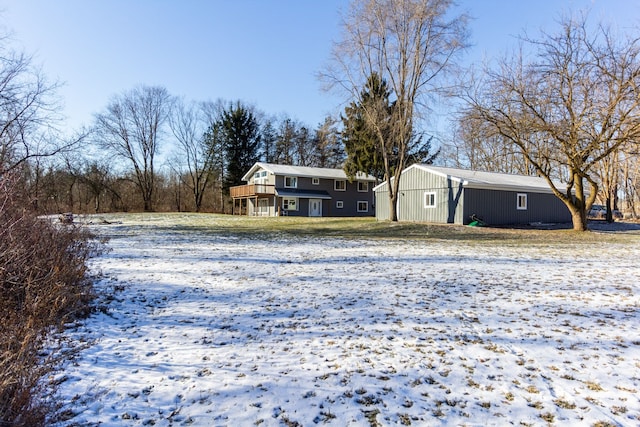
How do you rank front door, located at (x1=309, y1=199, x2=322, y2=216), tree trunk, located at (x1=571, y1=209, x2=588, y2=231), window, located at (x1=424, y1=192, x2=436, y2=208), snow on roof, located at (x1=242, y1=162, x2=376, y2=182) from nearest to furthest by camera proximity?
tree trunk, located at (x1=571, y1=209, x2=588, y2=231)
window, located at (x1=424, y1=192, x2=436, y2=208)
snow on roof, located at (x1=242, y1=162, x2=376, y2=182)
front door, located at (x1=309, y1=199, x2=322, y2=216)

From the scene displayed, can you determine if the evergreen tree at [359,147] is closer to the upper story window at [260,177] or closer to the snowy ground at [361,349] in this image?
the upper story window at [260,177]

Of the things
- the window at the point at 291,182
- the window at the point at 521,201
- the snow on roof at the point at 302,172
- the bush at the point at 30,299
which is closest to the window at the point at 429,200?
the window at the point at 521,201

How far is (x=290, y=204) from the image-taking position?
115ft

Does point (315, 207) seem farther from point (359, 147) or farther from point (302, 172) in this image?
point (359, 147)

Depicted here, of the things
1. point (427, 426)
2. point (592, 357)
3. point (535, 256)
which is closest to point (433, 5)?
point (535, 256)

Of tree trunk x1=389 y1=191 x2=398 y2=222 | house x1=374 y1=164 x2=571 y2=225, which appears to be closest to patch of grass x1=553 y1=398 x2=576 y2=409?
house x1=374 y1=164 x2=571 y2=225

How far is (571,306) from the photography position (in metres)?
5.41

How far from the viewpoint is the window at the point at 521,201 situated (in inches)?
925

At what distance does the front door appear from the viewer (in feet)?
119

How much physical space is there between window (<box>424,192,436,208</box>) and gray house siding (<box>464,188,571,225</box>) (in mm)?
2323

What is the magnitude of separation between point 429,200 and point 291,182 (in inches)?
629

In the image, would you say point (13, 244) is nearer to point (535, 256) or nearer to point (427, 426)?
point (427, 426)

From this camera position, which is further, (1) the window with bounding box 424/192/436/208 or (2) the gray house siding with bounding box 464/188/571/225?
(1) the window with bounding box 424/192/436/208

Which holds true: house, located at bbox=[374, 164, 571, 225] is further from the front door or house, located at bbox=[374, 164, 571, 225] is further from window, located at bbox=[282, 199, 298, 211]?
window, located at bbox=[282, 199, 298, 211]
